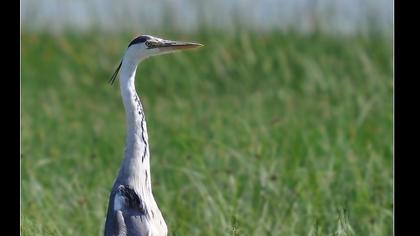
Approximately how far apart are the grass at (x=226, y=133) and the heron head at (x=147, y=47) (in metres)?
0.76

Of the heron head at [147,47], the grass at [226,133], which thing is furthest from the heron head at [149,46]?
the grass at [226,133]

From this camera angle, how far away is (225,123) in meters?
6.82

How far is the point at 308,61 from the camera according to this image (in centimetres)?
847

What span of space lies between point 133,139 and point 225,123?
3.44 m

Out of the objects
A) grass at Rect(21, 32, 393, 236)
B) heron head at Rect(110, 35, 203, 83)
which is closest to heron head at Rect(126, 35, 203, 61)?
heron head at Rect(110, 35, 203, 83)

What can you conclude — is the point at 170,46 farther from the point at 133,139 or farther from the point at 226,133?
the point at 226,133

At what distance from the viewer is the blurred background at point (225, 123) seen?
4969mm

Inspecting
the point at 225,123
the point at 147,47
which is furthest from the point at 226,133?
the point at 147,47

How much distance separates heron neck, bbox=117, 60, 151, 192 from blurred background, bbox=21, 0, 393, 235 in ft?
2.43

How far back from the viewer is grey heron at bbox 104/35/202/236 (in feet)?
11.1

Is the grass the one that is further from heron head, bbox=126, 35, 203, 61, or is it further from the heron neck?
heron head, bbox=126, 35, 203, 61

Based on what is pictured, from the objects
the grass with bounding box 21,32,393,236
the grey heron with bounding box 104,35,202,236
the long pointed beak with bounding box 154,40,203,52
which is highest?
the long pointed beak with bounding box 154,40,203,52
